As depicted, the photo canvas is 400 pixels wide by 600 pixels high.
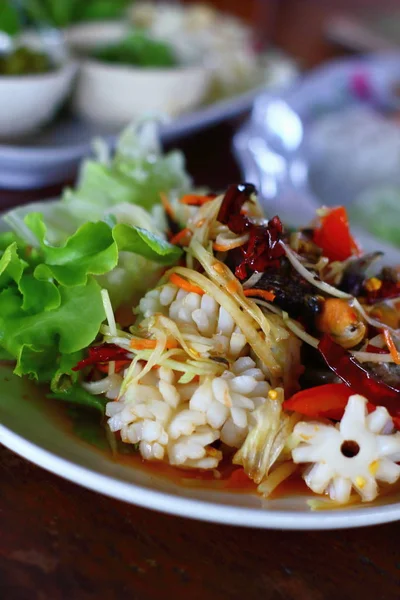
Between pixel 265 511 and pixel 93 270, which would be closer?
pixel 265 511

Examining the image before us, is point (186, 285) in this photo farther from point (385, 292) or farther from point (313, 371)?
point (385, 292)

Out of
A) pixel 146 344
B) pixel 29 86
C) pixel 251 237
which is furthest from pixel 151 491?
pixel 29 86

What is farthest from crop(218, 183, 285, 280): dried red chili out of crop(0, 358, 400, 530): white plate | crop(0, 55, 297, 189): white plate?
crop(0, 55, 297, 189): white plate

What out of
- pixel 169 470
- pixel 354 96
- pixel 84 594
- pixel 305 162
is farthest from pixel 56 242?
pixel 354 96

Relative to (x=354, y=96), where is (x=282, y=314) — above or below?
above

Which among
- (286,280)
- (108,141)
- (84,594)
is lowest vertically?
(108,141)

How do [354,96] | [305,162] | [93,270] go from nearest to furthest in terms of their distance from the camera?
[93,270] → [305,162] → [354,96]

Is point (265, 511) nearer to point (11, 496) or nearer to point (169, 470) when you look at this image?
point (169, 470)
